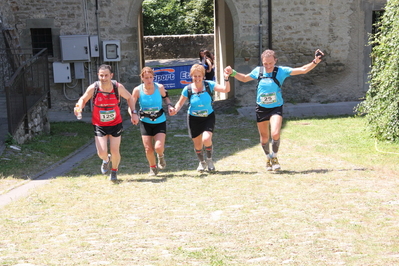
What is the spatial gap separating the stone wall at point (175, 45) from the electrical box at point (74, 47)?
1565 centimetres

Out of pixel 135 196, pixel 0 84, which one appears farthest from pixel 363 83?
pixel 135 196

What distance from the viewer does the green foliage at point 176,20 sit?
34500mm

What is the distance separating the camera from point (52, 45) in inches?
602

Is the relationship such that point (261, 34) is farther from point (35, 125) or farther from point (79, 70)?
point (35, 125)

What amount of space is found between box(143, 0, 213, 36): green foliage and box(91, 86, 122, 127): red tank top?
27.3 metres

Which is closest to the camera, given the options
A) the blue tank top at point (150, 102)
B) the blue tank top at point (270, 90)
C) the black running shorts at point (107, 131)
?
the black running shorts at point (107, 131)

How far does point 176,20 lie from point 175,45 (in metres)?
4.49

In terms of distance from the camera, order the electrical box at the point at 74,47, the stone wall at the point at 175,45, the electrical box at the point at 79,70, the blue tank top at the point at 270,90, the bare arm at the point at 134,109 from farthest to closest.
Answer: the stone wall at the point at 175,45
the electrical box at the point at 79,70
the electrical box at the point at 74,47
the blue tank top at the point at 270,90
the bare arm at the point at 134,109

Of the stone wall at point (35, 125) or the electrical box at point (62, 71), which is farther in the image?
the electrical box at point (62, 71)

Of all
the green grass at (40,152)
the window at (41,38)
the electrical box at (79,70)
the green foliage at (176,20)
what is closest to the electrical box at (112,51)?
the electrical box at (79,70)

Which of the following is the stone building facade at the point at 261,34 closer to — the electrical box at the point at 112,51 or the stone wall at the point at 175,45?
the electrical box at the point at 112,51

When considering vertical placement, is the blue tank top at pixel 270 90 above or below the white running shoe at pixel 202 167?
above

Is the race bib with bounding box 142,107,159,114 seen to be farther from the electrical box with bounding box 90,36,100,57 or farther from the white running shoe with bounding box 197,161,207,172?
the electrical box with bounding box 90,36,100,57

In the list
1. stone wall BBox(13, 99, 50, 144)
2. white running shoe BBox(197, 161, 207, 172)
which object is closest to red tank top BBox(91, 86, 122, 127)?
white running shoe BBox(197, 161, 207, 172)
